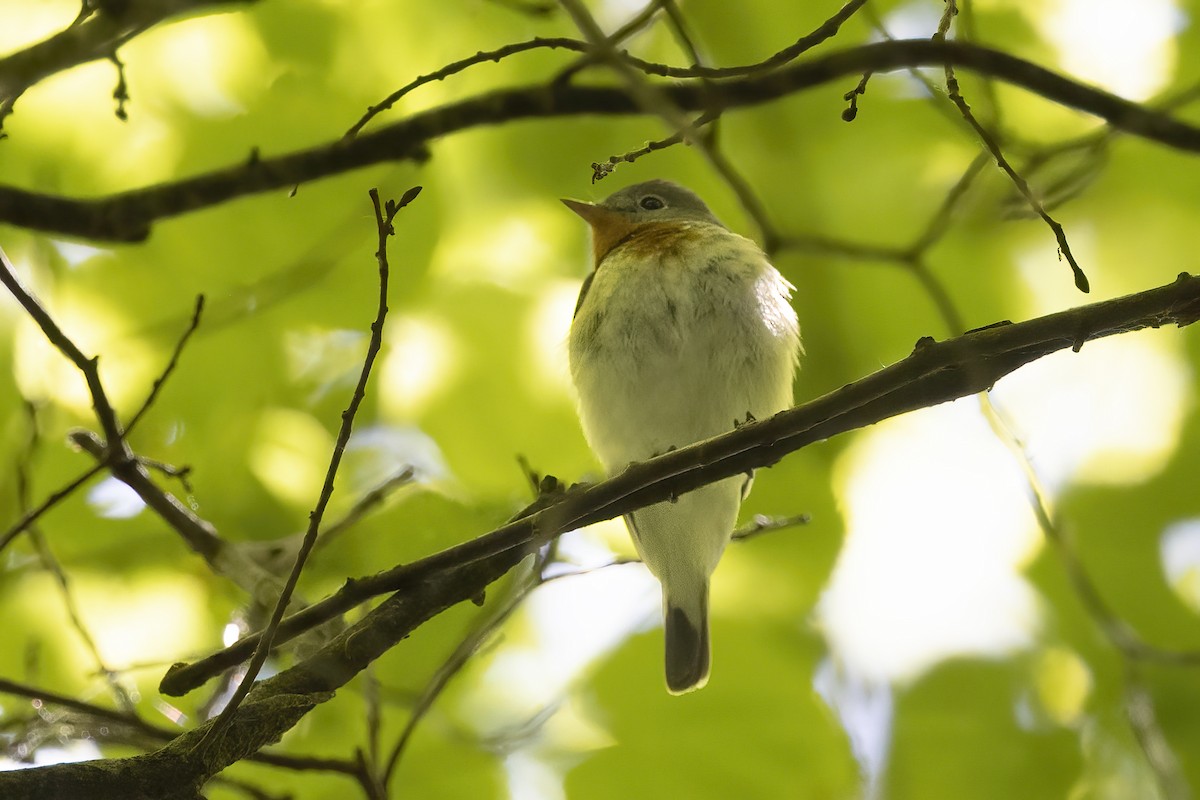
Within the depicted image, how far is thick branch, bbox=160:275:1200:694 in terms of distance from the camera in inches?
75.8

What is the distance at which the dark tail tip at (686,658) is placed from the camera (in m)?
3.60

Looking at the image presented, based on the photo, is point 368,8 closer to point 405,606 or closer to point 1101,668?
point 405,606

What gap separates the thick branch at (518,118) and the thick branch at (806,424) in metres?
0.31

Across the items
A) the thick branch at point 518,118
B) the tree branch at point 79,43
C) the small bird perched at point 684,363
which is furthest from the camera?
the small bird perched at point 684,363

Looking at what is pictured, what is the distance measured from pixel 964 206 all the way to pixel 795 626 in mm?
1382

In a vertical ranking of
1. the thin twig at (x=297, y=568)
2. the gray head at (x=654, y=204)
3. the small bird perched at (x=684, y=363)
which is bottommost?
→ the thin twig at (x=297, y=568)

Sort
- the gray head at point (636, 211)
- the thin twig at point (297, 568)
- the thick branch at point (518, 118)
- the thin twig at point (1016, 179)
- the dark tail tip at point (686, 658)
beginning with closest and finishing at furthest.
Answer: the thick branch at point (518, 118)
the thin twig at point (297, 568)
the thin twig at point (1016, 179)
the dark tail tip at point (686, 658)
the gray head at point (636, 211)

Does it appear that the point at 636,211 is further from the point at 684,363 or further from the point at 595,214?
the point at 684,363

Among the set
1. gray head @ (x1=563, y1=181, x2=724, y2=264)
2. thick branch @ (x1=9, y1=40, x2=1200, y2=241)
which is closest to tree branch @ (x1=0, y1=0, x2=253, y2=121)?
thick branch @ (x1=9, y1=40, x2=1200, y2=241)

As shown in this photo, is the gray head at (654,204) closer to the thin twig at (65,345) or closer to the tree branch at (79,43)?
the thin twig at (65,345)

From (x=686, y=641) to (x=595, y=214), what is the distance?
6.23 feet

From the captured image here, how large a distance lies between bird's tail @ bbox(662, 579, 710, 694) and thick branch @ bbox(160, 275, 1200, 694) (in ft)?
4.95

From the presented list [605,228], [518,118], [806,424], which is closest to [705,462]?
[806,424]

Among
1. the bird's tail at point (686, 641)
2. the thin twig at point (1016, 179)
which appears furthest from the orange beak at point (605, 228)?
the thin twig at point (1016, 179)
